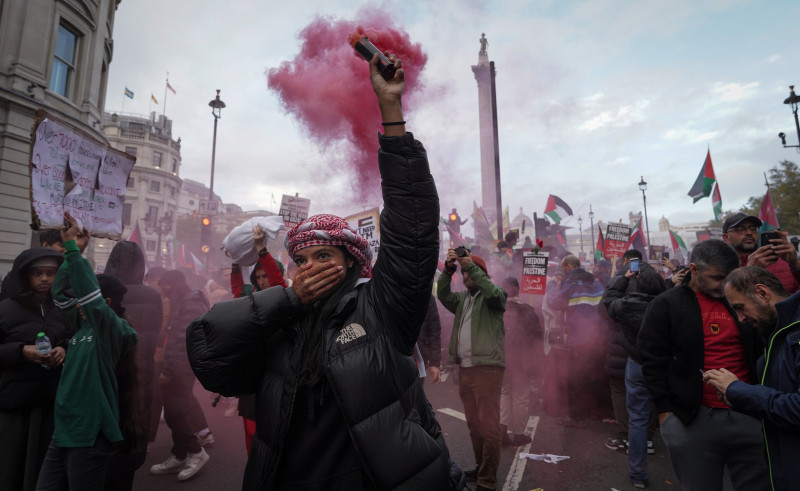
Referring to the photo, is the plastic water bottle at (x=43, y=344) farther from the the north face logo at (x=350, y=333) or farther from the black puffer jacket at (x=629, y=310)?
the black puffer jacket at (x=629, y=310)

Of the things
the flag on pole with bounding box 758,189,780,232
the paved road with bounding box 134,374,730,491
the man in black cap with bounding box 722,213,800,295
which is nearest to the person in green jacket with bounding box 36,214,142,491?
the paved road with bounding box 134,374,730,491

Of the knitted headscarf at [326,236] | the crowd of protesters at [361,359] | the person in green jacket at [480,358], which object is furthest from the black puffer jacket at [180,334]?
the knitted headscarf at [326,236]

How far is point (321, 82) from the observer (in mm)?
3105

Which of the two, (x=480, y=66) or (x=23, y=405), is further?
(x=480, y=66)

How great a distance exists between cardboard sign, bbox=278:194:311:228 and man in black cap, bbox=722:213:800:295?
6342 millimetres

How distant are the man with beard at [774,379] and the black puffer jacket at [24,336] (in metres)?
4.73

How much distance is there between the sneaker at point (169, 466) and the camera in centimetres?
477

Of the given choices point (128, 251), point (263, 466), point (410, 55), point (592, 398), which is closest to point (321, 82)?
point (410, 55)

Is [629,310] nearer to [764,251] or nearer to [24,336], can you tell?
[764,251]

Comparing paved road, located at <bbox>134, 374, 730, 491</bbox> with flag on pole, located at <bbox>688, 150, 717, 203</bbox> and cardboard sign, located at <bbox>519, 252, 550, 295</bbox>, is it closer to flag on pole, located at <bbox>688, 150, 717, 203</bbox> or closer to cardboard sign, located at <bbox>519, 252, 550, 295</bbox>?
cardboard sign, located at <bbox>519, 252, 550, 295</bbox>

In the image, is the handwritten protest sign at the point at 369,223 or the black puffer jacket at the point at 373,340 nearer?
the black puffer jacket at the point at 373,340

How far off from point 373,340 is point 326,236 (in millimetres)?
533

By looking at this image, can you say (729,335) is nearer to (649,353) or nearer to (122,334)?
(649,353)

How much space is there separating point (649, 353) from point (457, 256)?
191 cm
